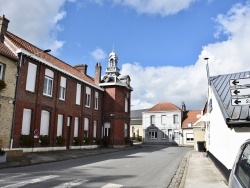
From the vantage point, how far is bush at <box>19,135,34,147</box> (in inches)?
749

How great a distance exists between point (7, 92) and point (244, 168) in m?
17.2

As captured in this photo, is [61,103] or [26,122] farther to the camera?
[61,103]

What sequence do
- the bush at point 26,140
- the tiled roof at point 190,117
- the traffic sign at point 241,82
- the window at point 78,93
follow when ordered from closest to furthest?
the traffic sign at point 241,82, the bush at point 26,140, the window at point 78,93, the tiled roof at point 190,117

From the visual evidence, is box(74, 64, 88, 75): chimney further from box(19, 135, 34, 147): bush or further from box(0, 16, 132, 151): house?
box(19, 135, 34, 147): bush

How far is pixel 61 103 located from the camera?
2433 cm

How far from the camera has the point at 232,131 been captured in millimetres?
9180

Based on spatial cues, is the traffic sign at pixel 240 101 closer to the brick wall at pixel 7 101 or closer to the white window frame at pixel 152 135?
the brick wall at pixel 7 101

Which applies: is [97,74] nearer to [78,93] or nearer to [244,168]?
[78,93]

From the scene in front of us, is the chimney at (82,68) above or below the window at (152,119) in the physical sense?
above

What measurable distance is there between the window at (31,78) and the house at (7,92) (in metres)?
1.51

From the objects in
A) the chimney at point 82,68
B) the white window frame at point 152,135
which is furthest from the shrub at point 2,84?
the white window frame at point 152,135

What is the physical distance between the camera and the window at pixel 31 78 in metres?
20.1

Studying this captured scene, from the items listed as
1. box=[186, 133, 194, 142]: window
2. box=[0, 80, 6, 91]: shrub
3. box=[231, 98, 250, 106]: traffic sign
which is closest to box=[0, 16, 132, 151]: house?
box=[0, 80, 6, 91]: shrub

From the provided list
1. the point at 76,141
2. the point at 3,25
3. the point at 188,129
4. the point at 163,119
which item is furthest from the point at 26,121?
the point at 163,119
